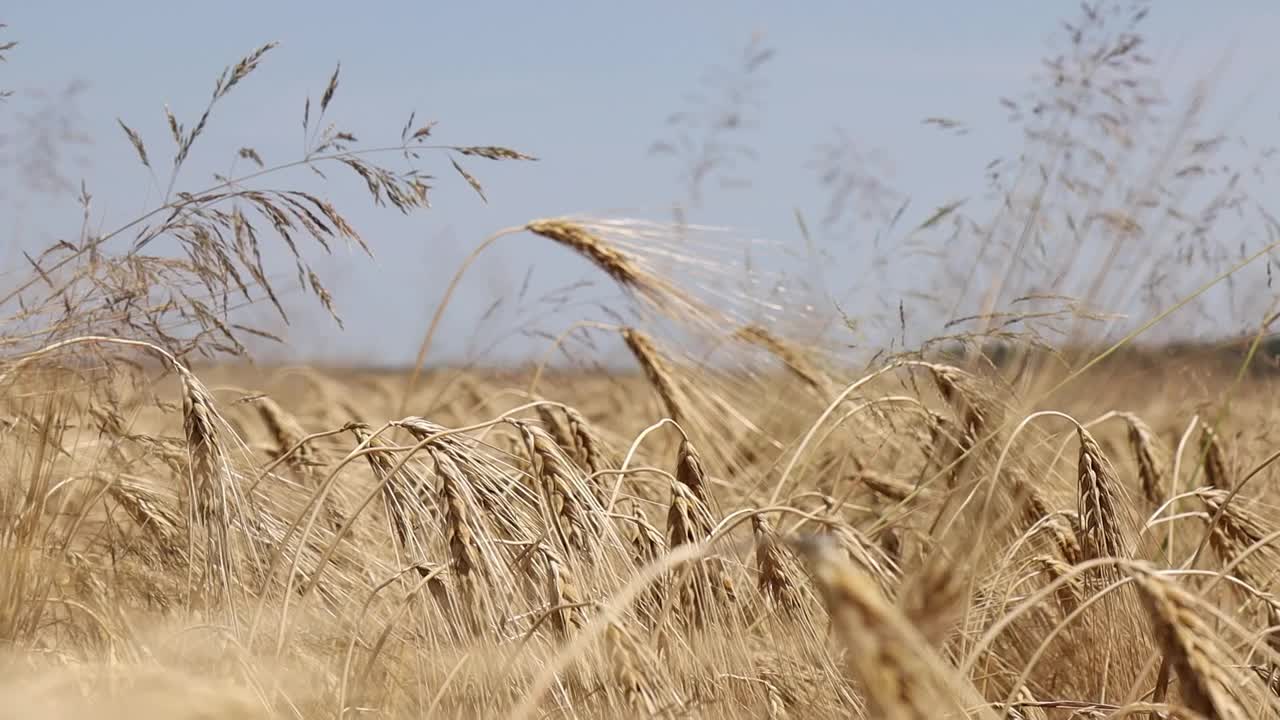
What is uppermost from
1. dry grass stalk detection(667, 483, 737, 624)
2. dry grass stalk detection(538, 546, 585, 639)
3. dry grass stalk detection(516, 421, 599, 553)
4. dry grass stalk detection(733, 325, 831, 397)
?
dry grass stalk detection(516, 421, 599, 553)

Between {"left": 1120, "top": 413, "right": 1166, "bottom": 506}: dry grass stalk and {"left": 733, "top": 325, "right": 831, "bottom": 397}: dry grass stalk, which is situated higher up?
{"left": 733, "top": 325, "right": 831, "bottom": 397}: dry grass stalk

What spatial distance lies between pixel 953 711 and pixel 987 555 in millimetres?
599

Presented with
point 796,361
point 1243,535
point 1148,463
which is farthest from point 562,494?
point 1148,463

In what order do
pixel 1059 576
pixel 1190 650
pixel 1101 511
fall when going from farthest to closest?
pixel 1059 576 < pixel 1101 511 < pixel 1190 650

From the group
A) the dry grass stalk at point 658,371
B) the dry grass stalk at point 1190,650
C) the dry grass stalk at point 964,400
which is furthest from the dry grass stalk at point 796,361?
the dry grass stalk at point 1190,650

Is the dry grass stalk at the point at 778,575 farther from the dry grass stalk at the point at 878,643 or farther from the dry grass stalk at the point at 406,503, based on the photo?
the dry grass stalk at the point at 878,643

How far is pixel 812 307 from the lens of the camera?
2465 millimetres

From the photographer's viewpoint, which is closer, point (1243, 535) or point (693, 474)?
point (693, 474)

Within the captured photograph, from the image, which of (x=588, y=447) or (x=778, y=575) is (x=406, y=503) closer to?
(x=778, y=575)

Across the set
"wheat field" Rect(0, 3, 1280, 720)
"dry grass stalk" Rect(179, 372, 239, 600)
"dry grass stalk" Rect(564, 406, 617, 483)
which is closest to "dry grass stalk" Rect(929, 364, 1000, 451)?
"wheat field" Rect(0, 3, 1280, 720)

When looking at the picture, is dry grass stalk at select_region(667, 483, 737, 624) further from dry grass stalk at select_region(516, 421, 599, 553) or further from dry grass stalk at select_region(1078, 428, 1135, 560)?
dry grass stalk at select_region(1078, 428, 1135, 560)

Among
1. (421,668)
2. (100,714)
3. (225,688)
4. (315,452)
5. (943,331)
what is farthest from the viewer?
(315,452)

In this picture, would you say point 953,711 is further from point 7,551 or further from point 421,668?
point 7,551

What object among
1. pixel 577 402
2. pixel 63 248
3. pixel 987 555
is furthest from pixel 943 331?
pixel 577 402
